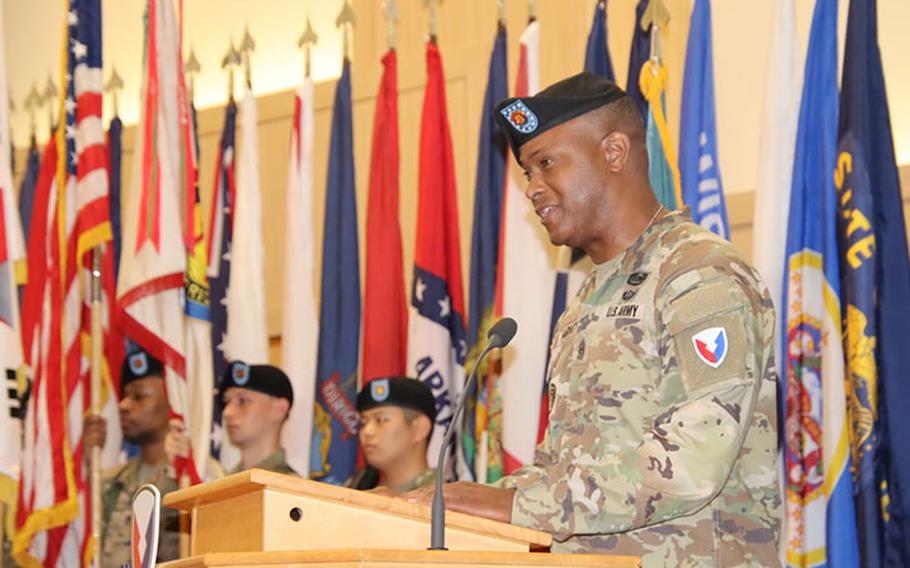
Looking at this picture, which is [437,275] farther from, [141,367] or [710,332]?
[710,332]

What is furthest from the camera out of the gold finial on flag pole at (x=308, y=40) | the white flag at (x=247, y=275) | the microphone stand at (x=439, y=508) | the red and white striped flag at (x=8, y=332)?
the gold finial on flag pole at (x=308, y=40)

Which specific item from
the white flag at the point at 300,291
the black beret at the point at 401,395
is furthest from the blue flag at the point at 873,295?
the white flag at the point at 300,291

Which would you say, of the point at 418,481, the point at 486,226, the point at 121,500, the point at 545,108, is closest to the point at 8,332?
the point at 418,481

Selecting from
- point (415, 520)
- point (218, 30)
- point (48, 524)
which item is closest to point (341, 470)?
point (48, 524)

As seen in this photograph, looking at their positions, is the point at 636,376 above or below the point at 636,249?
below

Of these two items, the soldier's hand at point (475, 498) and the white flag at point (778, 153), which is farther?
the white flag at point (778, 153)

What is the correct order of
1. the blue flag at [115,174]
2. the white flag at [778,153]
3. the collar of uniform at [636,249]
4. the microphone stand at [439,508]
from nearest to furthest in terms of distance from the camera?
the microphone stand at [439,508], the collar of uniform at [636,249], the white flag at [778,153], the blue flag at [115,174]

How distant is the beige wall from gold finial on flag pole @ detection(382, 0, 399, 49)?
30cm

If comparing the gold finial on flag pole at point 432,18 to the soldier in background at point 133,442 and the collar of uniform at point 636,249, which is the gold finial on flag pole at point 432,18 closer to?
the soldier in background at point 133,442

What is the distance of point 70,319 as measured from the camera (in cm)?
545

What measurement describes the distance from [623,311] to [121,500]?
134 inches

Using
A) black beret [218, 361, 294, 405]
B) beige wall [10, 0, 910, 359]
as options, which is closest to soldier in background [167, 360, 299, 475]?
black beret [218, 361, 294, 405]

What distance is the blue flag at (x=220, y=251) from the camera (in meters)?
5.63

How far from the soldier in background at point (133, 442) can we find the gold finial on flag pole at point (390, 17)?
1.53 metres
